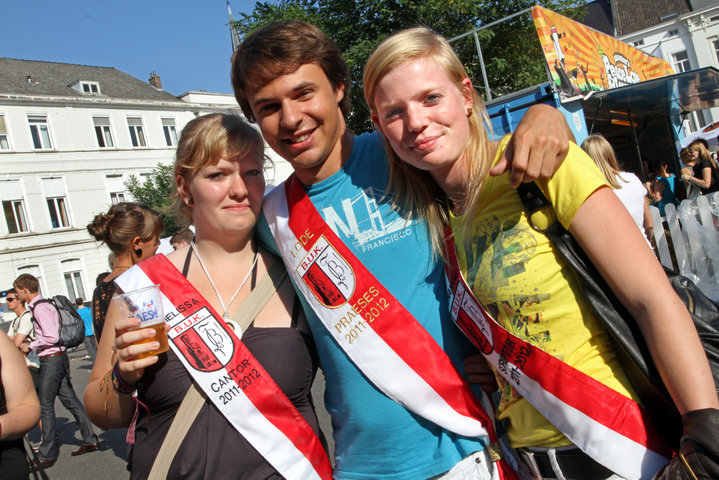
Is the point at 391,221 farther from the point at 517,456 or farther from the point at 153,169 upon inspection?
the point at 153,169

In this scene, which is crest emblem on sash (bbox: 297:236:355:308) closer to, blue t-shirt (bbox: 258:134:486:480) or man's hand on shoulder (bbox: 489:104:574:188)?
blue t-shirt (bbox: 258:134:486:480)

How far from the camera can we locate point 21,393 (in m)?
2.29

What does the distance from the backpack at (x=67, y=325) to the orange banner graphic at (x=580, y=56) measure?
7.64 m

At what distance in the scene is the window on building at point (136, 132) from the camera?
98.9 feet

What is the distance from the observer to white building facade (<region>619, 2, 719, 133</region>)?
3067 cm

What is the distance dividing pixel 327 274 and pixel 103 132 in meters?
31.2

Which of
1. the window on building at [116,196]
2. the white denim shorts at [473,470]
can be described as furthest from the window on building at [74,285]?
the white denim shorts at [473,470]

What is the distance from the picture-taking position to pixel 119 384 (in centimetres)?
173

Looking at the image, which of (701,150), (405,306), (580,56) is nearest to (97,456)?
(405,306)

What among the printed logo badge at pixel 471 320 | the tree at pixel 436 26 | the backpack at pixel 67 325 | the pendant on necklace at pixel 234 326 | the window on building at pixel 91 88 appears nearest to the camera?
the printed logo badge at pixel 471 320

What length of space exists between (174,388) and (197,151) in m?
0.84

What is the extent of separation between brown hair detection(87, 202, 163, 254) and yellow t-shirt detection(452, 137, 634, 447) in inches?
110

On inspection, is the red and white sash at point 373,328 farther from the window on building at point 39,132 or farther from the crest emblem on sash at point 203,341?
the window on building at point 39,132

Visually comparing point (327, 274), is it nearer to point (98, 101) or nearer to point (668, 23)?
point (98, 101)
